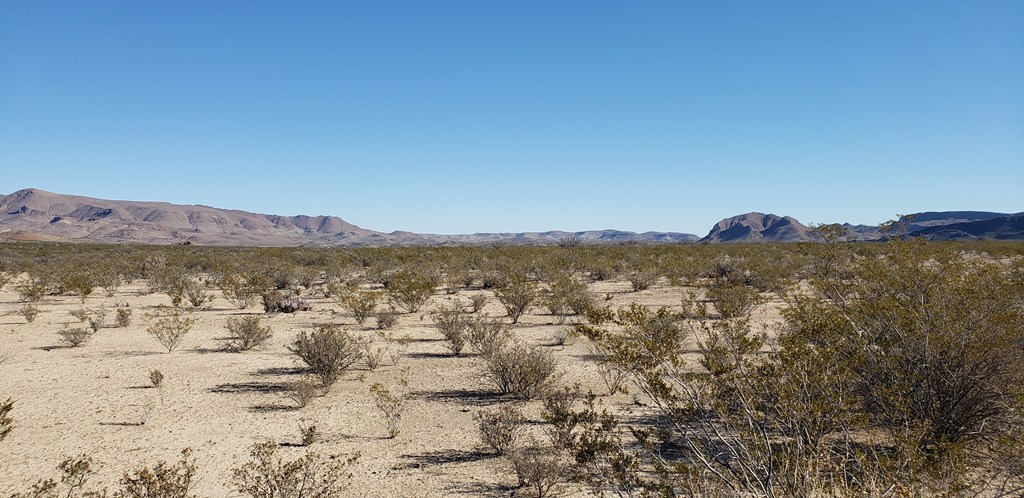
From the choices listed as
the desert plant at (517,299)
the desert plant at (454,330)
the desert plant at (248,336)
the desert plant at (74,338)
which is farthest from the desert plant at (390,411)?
the desert plant at (74,338)

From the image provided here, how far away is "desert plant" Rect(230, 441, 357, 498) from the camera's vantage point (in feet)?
17.0

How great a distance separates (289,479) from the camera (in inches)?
205

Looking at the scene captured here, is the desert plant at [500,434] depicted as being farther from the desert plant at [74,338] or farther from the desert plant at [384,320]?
the desert plant at [74,338]

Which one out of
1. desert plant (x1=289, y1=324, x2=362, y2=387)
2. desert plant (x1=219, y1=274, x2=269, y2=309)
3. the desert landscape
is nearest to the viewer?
the desert landscape

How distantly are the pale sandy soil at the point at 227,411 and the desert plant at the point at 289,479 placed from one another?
0.77ft

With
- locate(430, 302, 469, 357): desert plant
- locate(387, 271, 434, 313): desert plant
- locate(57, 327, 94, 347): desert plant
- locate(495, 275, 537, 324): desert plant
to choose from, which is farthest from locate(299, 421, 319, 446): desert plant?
locate(387, 271, 434, 313): desert plant

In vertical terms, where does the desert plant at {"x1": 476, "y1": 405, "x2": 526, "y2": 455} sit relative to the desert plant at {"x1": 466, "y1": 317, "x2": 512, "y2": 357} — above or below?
below

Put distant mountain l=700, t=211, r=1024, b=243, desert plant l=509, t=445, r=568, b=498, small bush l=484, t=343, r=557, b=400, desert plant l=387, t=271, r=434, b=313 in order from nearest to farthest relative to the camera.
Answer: desert plant l=509, t=445, r=568, b=498 < small bush l=484, t=343, r=557, b=400 < desert plant l=387, t=271, r=434, b=313 < distant mountain l=700, t=211, r=1024, b=243

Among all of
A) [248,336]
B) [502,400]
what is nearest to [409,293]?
[248,336]

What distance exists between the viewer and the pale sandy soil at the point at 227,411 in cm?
677

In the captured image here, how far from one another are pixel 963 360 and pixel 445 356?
403 inches

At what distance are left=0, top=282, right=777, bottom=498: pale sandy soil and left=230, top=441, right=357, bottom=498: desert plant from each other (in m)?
0.24

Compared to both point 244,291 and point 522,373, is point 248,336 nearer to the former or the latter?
point 244,291

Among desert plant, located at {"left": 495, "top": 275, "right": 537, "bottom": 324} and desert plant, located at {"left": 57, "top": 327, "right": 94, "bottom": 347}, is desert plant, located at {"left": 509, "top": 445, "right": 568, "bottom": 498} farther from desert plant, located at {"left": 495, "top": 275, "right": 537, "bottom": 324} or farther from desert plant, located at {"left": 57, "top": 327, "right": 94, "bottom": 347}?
desert plant, located at {"left": 57, "top": 327, "right": 94, "bottom": 347}
